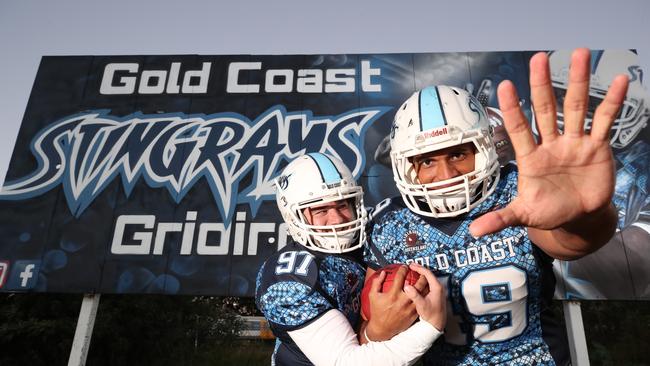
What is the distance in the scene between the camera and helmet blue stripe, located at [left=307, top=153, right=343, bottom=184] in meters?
2.79

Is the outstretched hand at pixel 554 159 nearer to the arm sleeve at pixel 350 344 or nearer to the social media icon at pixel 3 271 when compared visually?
the arm sleeve at pixel 350 344

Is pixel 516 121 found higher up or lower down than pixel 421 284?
higher up

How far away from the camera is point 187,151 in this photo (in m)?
Result: 7.07

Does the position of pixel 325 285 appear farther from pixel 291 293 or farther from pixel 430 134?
pixel 430 134

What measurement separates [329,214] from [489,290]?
3.40 feet

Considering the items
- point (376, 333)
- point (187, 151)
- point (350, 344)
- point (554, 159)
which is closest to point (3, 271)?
point (187, 151)

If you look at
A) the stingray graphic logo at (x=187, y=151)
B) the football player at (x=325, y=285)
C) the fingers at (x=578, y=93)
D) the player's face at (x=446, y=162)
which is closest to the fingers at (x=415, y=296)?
the football player at (x=325, y=285)

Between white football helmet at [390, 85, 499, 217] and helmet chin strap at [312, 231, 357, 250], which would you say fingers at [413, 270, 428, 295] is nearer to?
white football helmet at [390, 85, 499, 217]

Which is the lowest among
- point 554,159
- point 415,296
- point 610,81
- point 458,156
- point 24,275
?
point 415,296

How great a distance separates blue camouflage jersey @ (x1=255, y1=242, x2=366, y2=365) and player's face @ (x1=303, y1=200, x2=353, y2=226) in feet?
0.65

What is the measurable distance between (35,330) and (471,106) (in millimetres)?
9088

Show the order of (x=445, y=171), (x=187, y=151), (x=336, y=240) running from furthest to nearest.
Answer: (x=187, y=151), (x=336, y=240), (x=445, y=171)

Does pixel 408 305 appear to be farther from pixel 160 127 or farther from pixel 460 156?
pixel 160 127

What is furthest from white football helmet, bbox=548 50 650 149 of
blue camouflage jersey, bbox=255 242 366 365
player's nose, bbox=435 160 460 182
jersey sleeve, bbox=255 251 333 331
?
jersey sleeve, bbox=255 251 333 331
